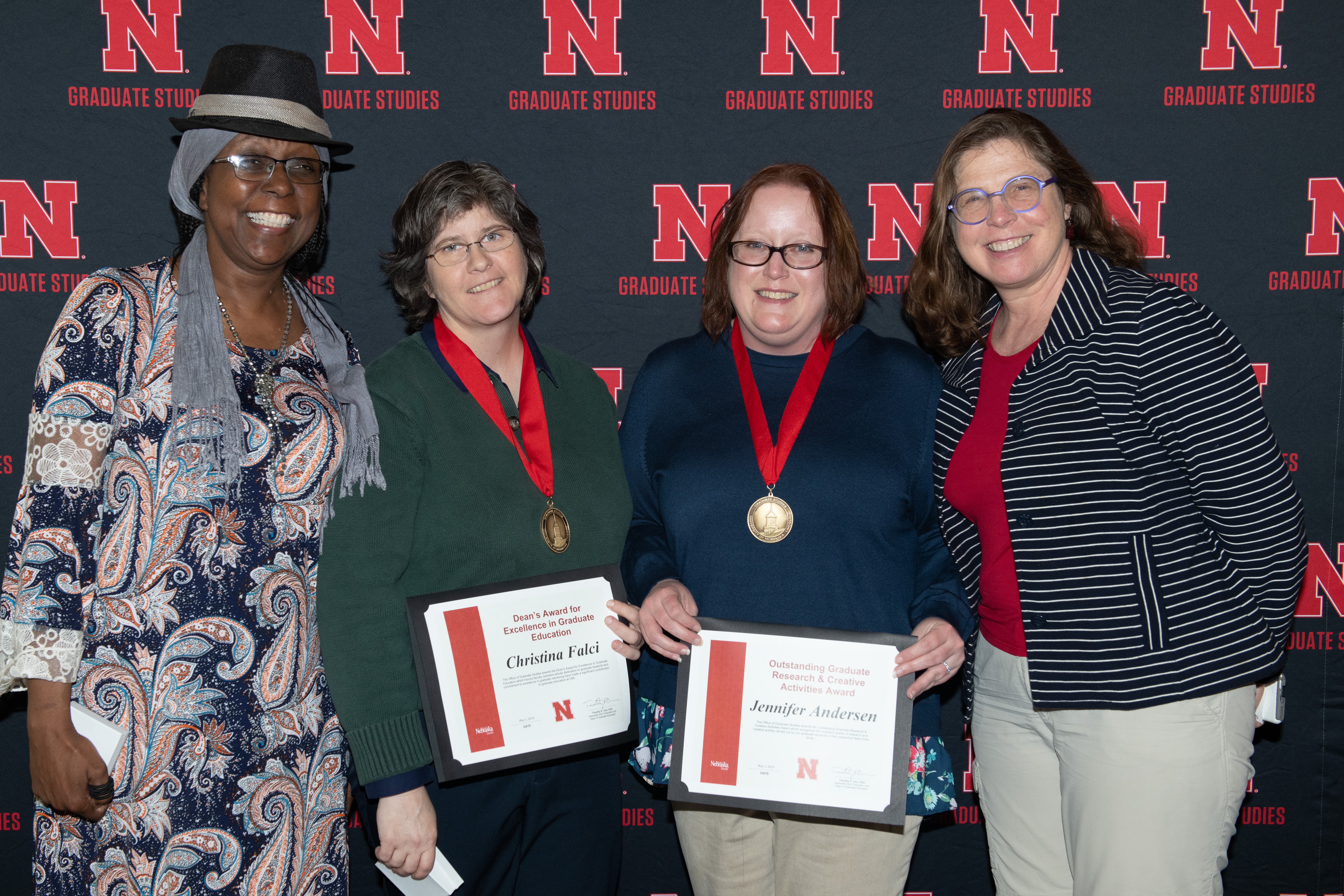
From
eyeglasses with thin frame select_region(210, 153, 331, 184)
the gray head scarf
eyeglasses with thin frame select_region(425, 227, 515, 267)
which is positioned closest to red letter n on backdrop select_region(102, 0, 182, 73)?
the gray head scarf

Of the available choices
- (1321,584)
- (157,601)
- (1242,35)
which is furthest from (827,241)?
(1321,584)

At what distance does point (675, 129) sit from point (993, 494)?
5.06ft

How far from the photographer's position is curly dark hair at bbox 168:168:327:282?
193 cm

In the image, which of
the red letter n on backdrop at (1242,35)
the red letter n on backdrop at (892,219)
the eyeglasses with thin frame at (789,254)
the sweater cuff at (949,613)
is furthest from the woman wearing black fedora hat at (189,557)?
the red letter n on backdrop at (1242,35)

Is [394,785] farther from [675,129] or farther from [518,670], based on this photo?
[675,129]

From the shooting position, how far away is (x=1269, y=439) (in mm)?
1723

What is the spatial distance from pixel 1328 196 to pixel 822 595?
7.36ft

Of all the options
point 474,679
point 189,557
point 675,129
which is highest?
point 675,129

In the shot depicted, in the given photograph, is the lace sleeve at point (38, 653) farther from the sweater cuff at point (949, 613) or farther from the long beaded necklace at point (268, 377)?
the sweater cuff at point (949, 613)

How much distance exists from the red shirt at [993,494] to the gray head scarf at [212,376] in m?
1.28

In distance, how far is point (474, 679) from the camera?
1828 mm

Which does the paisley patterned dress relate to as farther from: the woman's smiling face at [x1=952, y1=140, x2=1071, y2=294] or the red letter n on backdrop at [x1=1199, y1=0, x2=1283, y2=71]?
the red letter n on backdrop at [x1=1199, y1=0, x2=1283, y2=71]

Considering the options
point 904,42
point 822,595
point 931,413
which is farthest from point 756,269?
point 904,42

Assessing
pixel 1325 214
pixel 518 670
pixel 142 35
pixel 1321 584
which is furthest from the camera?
pixel 1321 584
